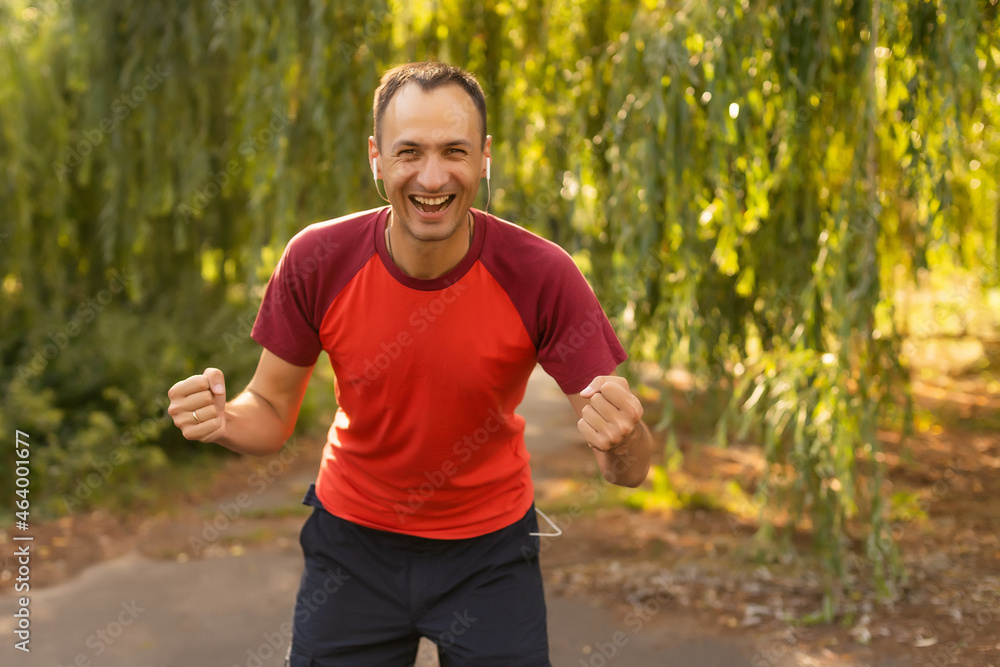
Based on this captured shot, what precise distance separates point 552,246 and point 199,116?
159 inches

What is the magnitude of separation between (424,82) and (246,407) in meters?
0.93

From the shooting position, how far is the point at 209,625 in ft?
12.5

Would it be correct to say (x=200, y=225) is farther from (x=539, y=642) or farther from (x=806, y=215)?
(x=539, y=642)

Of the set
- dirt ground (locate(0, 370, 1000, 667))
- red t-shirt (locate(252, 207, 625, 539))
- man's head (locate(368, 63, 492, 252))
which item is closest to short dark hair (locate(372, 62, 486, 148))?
man's head (locate(368, 63, 492, 252))

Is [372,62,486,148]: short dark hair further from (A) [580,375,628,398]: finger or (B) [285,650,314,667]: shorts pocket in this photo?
(B) [285,650,314,667]: shorts pocket

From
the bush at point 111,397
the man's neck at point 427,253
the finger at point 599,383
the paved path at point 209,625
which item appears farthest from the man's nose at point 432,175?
the bush at point 111,397

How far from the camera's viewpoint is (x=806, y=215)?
150 inches

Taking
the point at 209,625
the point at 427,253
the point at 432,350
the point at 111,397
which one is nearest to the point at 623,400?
the point at 432,350

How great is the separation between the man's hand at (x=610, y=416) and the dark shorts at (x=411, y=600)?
1.76ft

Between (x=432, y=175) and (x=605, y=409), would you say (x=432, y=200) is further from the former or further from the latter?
(x=605, y=409)

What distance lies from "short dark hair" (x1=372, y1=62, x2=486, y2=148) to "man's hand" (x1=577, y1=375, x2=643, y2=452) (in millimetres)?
719

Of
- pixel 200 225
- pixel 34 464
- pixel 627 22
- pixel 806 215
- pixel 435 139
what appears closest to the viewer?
pixel 435 139

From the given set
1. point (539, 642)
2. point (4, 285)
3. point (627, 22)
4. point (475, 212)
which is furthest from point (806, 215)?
point (4, 285)

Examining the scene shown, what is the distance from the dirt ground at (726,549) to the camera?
3445mm
